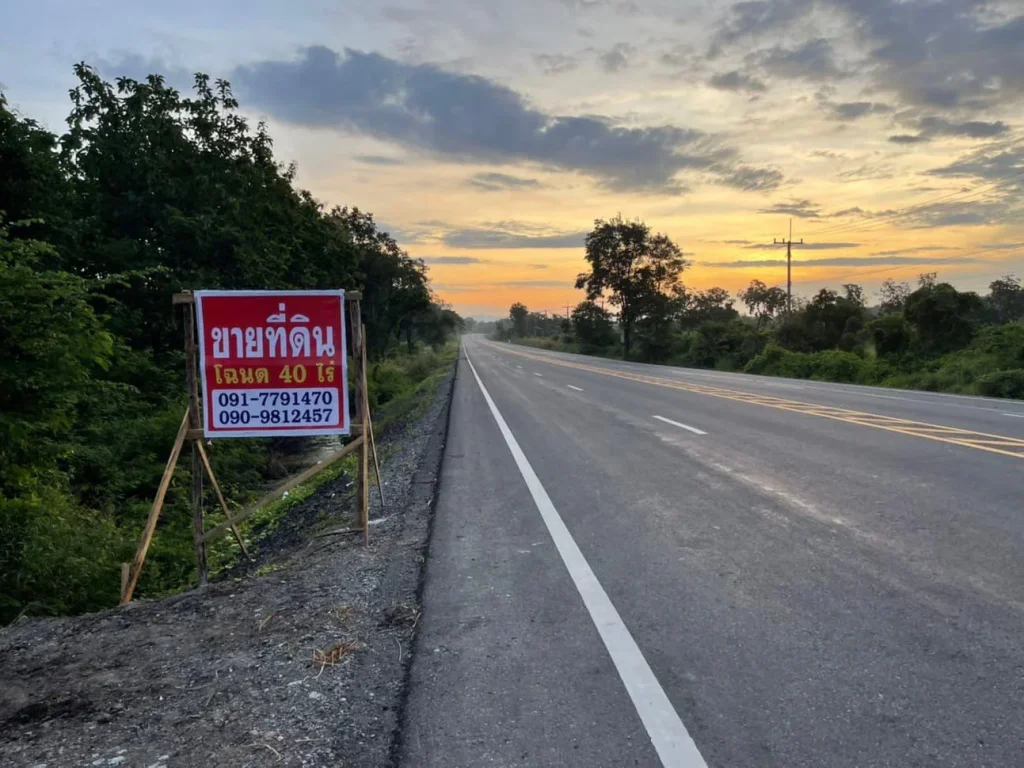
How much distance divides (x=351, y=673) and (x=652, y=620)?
1.74 meters

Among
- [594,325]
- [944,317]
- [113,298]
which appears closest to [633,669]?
[113,298]

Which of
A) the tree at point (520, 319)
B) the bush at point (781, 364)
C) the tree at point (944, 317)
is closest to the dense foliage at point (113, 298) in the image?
the bush at point (781, 364)

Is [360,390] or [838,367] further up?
[360,390]

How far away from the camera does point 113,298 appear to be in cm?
1176

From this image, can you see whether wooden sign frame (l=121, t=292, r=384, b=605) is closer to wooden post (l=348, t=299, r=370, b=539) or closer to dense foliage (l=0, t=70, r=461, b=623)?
wooden post (l=348, t=299, r=370, b=539)

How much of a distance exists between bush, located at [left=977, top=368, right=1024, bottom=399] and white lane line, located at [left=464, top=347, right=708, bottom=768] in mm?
19175

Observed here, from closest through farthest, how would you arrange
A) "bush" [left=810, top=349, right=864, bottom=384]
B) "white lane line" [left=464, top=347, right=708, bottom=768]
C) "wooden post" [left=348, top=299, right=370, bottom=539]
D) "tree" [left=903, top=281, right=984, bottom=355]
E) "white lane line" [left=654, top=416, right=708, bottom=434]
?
"white lane line" [left=464, top=347, right=708, bottom=768] < "wooden post" [left=348, top=299, right=370, bottom=539] < "white lane line" [left=654, top=416, right=708, bottom=434] < "tree" [left=903, top=281, right=984, bottom=355] < "bush" [left=810, top=349, right=864, bottom=384]

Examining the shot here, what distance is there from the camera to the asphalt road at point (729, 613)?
2939 mm

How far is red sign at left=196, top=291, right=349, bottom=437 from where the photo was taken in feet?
19.3

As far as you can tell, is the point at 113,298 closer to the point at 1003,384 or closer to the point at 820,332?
the point at 1003,384

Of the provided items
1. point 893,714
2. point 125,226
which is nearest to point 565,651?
point 893,714

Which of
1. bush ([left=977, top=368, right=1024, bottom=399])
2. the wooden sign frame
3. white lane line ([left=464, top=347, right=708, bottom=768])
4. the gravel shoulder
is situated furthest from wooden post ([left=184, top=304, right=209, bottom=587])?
bush ([left=977, top=368, right=1024, bottom=399])

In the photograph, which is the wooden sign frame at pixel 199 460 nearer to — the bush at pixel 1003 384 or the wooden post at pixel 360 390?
the wooden post at pixel 360 390

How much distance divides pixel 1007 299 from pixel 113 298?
45800mm
